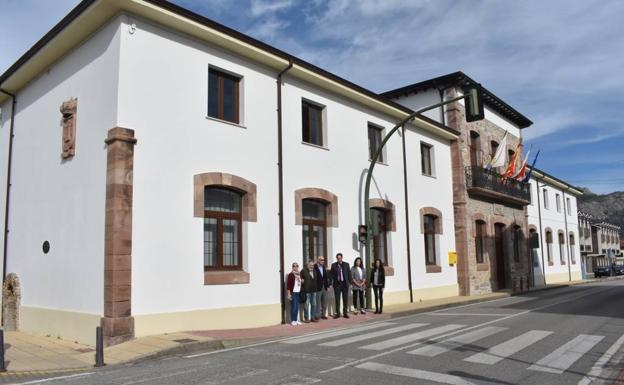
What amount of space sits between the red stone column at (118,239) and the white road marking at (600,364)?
7784mm

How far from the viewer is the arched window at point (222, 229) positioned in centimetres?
1207

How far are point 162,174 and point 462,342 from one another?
696cm

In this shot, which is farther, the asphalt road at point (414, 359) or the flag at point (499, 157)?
the flag at point (499, 157)

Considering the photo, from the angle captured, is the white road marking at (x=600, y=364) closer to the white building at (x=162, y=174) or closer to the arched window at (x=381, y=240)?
the white building at (x=162, y=174)

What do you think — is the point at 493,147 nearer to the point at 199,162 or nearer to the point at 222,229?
the point at 222,229

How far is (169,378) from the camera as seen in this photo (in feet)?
22.5

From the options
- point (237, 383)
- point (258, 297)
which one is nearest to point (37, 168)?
point (258, 297)

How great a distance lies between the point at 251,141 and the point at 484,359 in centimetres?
783

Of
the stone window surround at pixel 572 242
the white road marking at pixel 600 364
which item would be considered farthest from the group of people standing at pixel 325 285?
the stone window surround at pixel 572 242

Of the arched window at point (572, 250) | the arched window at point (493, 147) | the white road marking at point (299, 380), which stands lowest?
the white road marking at point (299, 380)

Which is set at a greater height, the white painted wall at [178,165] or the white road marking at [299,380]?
the white painted wall at [178,165]

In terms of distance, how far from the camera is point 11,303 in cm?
1323

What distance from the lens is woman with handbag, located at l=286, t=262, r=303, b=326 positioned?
12.8 meters

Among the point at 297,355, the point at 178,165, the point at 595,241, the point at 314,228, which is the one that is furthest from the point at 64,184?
the point at 595,241
